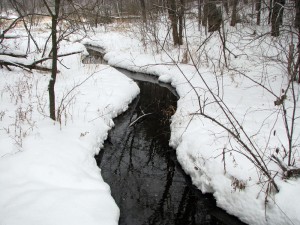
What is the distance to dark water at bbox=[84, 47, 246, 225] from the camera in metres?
4.43

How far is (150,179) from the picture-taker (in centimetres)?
533

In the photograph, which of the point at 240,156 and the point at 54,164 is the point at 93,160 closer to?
the point at 54,164

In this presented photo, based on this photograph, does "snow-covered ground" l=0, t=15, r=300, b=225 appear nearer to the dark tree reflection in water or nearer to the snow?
the snow

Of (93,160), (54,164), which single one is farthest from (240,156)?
(54,164)

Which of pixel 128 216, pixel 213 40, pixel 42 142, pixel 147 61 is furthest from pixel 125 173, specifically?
pixel 213 40

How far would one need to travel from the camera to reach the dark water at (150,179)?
14.5 ft

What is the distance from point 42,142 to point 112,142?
186 centimetres

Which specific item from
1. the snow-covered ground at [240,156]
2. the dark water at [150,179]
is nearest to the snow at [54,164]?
the dark water at [150,179]

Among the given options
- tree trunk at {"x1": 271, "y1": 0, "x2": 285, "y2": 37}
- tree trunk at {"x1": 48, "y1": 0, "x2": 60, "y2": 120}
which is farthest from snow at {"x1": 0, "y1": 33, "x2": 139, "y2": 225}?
tree trunk at {"x1": 271, "y1": 0, "x2": 285, "y2": 37}

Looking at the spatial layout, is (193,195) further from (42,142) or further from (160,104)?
(160,104)

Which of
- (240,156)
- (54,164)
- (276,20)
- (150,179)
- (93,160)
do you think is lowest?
(150,179)

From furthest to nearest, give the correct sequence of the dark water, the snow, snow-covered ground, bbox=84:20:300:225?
the dark water, snow-covered ground, bbox=84:20:300:225, the snow

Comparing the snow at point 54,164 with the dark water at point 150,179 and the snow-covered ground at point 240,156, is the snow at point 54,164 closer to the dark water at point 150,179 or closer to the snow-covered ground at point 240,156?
the dark water at point 150,179

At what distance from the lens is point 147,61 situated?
44.6 ft
